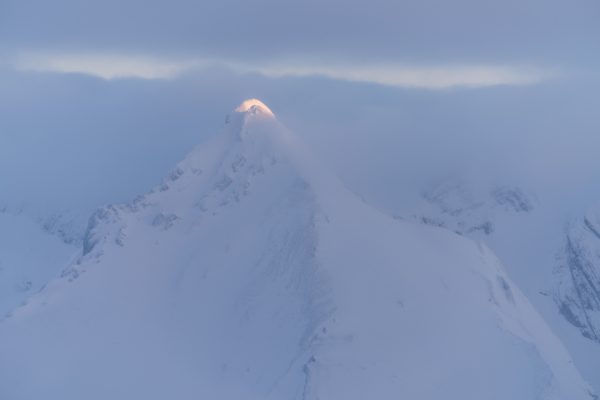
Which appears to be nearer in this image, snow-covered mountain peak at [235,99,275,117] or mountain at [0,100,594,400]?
mountain at [0,100,594,400]

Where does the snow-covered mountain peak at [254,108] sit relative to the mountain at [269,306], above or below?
above

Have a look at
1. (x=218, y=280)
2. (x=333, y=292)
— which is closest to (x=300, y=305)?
(x=333, y=292)

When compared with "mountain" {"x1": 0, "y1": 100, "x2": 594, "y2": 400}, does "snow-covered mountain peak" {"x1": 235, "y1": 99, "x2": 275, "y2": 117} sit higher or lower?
higher

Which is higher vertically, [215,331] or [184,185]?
[184,185]

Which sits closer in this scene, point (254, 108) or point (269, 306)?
point (269, 306)

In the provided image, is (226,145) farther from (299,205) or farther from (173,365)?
(173,365)

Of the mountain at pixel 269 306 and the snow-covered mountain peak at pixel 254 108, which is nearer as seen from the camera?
the mountain at pixel 269 306

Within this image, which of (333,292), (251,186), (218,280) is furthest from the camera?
(251,186)

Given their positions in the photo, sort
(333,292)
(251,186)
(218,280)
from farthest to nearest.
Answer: (251,186) → (218,280) → (333,292)
